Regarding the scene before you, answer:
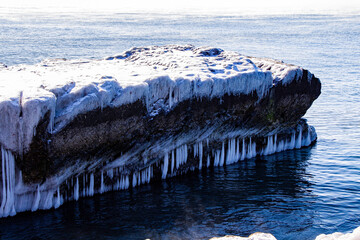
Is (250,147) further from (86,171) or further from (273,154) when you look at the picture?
(86,171)

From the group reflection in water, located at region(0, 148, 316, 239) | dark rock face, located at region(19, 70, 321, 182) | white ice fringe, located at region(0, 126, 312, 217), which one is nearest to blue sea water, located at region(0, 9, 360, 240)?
reflection in water, located at region(0, 148, 316, 239)

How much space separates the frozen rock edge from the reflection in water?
618 mm

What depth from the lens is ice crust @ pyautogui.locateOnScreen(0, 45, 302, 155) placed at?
13.8 meters

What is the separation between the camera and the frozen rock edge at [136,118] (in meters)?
14.2

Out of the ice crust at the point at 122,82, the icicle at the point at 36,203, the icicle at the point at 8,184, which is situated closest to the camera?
the ice crust at the point at 122,82

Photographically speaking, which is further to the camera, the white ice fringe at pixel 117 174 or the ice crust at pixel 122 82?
the white ice fringe at pixel 117 174

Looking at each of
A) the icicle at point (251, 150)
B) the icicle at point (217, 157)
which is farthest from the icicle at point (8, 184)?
the icicle at point (251, 150)

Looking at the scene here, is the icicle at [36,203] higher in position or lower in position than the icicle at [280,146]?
higher

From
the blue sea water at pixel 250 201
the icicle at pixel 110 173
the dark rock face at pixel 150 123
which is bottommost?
the blue sea water at pixel 250 201

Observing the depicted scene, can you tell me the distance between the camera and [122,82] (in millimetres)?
16312

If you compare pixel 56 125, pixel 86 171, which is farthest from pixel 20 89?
pixel 86 171

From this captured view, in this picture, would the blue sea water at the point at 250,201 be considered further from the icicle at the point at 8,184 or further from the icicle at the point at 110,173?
the icicle at the point at 110,173

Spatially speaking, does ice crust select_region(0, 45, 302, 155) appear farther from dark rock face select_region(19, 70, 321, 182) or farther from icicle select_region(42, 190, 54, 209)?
icicle select_region(42, 190, 54, 209)

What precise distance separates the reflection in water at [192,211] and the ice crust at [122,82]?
283cm
